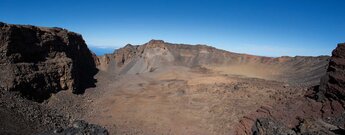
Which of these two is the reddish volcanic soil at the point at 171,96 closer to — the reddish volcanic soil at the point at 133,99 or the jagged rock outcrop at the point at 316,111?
the reddish volcanic soil at the point at 133,99

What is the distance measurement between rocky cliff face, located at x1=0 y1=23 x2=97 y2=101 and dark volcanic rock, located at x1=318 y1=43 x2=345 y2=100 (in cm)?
Result: 1990

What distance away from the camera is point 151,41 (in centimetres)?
6062

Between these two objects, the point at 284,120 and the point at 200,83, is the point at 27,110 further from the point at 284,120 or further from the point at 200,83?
the point at 200,83

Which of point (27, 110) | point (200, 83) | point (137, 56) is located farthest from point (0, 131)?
point (137, 56)

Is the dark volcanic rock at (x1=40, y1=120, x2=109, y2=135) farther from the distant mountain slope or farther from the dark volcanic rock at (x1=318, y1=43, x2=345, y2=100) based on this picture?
the distant mountain slope

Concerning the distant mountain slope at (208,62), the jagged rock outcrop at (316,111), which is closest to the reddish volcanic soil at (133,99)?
the jagged rock outcrop at (316,111)

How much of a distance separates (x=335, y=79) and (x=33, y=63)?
22432mm

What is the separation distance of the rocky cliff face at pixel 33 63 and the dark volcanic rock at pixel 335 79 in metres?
19.9

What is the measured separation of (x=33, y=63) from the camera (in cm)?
2539

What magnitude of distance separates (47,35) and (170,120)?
1478cm

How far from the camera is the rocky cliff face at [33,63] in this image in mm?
22505

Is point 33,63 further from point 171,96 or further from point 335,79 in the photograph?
point 335,79

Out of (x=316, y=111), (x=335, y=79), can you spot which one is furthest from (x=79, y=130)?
(x=335, y=79)

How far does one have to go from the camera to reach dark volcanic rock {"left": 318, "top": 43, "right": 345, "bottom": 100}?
13.6 m
